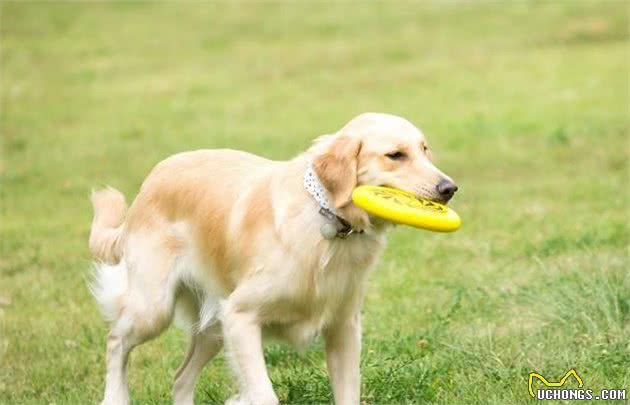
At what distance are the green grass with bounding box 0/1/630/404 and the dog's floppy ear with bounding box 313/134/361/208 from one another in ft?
4.40

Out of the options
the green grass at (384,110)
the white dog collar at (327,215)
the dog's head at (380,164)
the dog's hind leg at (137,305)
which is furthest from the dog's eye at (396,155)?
the dog's hind leg at (137,305)

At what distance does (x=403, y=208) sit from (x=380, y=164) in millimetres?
282

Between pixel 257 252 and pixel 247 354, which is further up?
pixel 257 252

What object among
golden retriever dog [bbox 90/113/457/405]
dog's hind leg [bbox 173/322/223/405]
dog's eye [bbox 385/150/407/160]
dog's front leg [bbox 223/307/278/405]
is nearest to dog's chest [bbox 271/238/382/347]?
golden retriever dog [bbox 90/113/457/405]

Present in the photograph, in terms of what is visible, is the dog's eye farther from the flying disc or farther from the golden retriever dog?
the flying disc

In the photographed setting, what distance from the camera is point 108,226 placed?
709 centimetres

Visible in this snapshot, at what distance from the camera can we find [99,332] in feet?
26.6

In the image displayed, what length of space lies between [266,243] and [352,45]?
18.8m

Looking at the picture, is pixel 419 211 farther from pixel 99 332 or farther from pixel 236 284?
pixel 99 332

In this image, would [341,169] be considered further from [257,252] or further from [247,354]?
[247,354]

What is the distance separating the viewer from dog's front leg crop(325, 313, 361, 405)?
5.84m

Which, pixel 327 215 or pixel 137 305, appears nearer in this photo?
pixel 327 215

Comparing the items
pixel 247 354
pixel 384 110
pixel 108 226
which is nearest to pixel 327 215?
pixel 247 354

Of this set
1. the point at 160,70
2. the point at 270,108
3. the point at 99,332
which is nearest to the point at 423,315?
the point at 99,332
